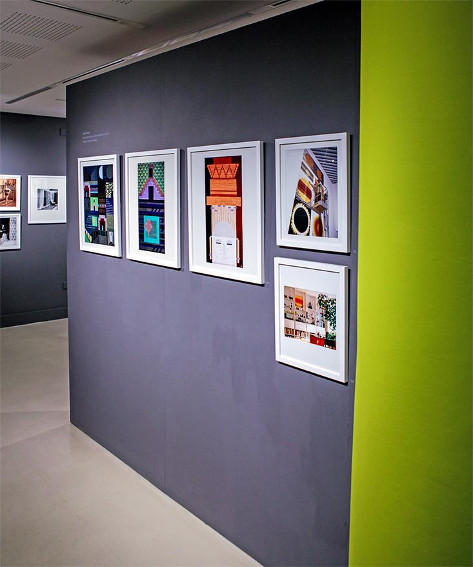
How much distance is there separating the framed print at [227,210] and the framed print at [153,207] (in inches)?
6.7

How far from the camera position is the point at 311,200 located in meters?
2.89

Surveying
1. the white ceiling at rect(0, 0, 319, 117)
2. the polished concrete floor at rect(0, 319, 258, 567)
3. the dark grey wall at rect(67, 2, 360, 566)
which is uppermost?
the white ceiling at rect(0, 0, 319, 117)

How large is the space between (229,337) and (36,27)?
2530 mm

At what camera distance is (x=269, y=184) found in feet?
10.3

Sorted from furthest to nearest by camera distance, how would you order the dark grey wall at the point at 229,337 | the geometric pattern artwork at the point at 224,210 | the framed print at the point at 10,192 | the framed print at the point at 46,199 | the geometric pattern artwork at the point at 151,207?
1. the framed print at the point at 46,199
2. the framed print at the point at 10,192
3. the geometric pattern artwork at the point at 151,207
4. the geometric pattern artwork at the point at 224,210
5. the dark grey wall at the point at 229,337

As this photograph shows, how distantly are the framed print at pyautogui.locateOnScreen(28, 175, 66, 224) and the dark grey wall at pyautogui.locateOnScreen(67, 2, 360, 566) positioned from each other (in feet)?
15.1

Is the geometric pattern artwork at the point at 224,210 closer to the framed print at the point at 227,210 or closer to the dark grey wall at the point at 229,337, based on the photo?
the framed print at the point at 227,210

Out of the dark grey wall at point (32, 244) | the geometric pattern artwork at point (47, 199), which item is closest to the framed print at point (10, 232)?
the dark grey wall at point (32, 244)

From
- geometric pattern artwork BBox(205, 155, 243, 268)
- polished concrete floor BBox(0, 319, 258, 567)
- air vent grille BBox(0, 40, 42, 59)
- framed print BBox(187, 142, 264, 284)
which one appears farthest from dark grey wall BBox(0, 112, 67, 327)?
geometric pattern artwork BBox(205, 155, 243, 268)

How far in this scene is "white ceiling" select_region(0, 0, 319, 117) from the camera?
374cm

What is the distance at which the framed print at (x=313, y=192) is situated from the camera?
272cm

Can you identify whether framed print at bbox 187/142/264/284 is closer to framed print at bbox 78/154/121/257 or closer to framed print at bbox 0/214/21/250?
A: framed print at bbox 78/154/121/257

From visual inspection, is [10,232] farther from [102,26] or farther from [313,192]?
[313,192]

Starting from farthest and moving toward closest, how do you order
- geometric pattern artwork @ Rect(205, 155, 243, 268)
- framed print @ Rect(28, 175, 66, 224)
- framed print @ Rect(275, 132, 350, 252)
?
framed print @ Rect(28, 175, 66, 224) → geometric pattern artwork @ Rect(205, 155, 243, 268) → framed print @ Rect(275, 132, 350, 252)
